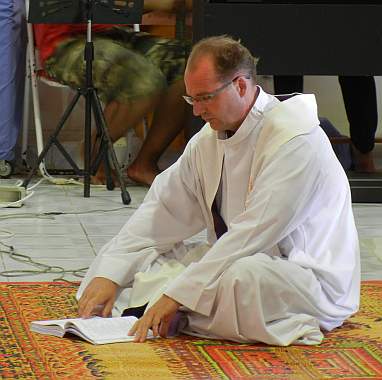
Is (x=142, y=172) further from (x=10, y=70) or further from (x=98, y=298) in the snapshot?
(x=98, y=298)

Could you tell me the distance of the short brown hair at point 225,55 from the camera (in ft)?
11.5

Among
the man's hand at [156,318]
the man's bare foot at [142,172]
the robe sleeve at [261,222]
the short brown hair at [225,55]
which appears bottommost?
the man's bare foot at [142,172]

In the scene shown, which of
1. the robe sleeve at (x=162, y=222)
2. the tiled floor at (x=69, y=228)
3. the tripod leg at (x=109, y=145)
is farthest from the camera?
the tripod leg at (x=109, y=145)

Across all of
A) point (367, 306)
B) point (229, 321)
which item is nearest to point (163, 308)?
point (229, 321)

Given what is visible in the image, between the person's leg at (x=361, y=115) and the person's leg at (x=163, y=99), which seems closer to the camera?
the person's leg at (x=361, y=115)

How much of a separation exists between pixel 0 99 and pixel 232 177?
12.8 ft

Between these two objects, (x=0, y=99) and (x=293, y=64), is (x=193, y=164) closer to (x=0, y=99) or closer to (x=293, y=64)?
(x=293, y=64)

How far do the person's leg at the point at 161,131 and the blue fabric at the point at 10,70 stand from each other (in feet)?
2.54

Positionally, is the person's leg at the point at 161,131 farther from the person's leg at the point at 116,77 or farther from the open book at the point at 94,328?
the open book at the point at 94,328

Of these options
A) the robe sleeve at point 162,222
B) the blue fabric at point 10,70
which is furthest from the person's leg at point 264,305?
the blue fabric at point 10,70

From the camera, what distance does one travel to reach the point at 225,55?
3.50 metres

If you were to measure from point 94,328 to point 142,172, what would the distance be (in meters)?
3.82

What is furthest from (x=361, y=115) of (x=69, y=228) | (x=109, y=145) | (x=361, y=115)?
(x=69, y=228)

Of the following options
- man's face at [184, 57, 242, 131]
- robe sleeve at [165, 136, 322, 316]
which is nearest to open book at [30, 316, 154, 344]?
robe sleeve at [165, 136, 322, 316]
